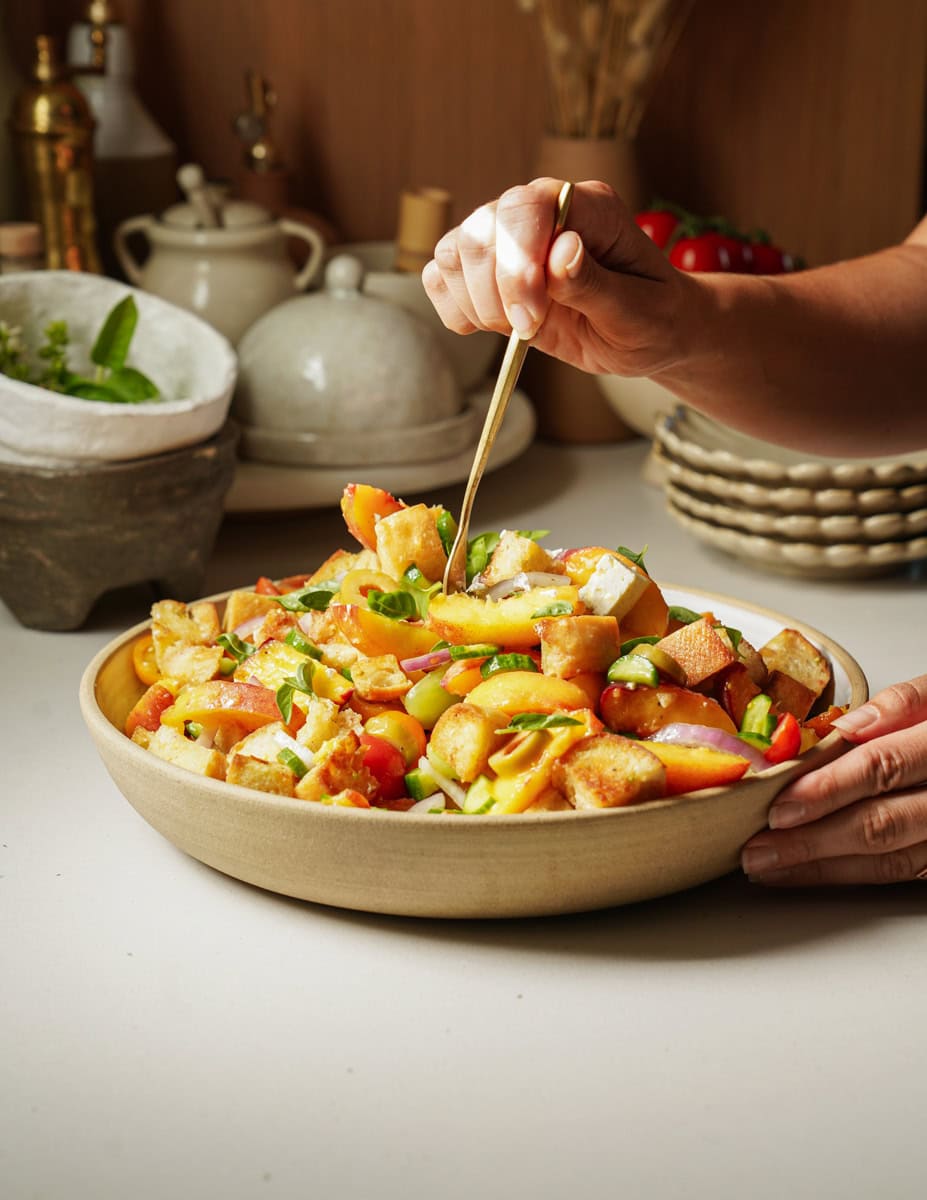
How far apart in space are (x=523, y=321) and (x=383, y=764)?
14.2 inches

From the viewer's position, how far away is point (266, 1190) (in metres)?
0.78

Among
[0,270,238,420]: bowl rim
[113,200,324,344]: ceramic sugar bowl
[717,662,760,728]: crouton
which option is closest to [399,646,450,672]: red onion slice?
[717,662,760,728]: crouton

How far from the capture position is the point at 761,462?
1639mm

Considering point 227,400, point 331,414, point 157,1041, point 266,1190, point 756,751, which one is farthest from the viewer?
point 331,414

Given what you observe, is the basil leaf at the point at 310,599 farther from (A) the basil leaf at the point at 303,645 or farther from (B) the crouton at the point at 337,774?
(B) the crouton at the point at 337,774

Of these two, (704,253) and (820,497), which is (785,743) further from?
(704,253)

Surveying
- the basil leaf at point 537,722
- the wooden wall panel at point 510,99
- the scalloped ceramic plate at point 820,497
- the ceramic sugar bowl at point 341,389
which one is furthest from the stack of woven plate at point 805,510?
the wooden wall panel at point 510,99

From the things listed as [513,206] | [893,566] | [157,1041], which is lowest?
[893,566]

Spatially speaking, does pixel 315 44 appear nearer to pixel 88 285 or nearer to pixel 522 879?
pixel 88 285

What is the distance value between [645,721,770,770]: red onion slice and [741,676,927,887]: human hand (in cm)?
3

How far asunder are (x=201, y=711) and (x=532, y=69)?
1.67m

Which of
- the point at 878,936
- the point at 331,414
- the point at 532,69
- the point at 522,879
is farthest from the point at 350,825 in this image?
the point at 532,69

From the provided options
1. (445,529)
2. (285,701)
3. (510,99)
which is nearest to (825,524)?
(445,529)

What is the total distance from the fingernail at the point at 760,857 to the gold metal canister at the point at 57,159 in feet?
4.81
